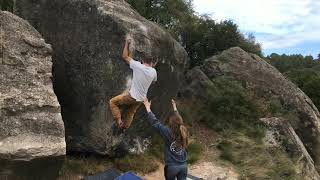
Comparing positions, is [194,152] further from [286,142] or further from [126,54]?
[126,54]

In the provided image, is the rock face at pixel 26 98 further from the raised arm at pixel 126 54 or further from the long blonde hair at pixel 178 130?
the long blonde hair at pixel 178 130

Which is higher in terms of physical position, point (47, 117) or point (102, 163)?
point (47, 117)

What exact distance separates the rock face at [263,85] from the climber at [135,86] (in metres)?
6.80

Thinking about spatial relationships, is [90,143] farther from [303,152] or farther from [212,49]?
[212,49]

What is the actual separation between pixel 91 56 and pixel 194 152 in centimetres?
444

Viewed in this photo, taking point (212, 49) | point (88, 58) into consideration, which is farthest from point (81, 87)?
point (212, 49)

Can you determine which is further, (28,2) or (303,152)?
(303,152)

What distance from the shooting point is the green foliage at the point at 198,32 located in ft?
81.9

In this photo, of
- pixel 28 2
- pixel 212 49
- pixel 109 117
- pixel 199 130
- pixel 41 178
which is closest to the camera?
pixel 41 178

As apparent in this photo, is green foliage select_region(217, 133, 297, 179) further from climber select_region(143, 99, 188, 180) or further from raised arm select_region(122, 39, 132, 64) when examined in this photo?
climber select_region(143, 99, 188, 180)

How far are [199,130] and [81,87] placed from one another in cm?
552

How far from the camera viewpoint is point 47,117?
10711 millimetres

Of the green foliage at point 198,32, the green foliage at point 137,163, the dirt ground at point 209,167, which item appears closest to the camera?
the green foliage at point 137,163

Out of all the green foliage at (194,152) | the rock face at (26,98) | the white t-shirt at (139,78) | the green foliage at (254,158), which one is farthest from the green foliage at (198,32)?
the rock face at (26,98)
